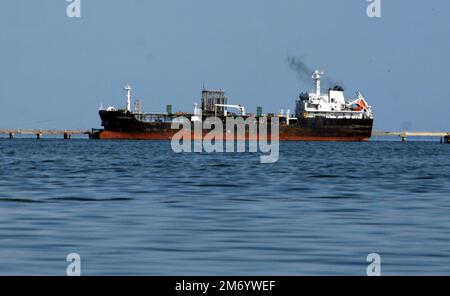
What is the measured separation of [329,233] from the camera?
20453mm

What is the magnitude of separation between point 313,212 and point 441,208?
4148 millimetres

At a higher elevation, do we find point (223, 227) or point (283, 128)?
point (223, 227)

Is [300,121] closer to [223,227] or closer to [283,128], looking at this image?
[283,128]

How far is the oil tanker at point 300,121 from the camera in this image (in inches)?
6275

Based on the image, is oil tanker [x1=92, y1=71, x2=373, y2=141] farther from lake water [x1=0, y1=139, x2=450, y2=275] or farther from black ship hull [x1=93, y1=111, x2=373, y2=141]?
lake water [x1=0, y1=139, x2=450, y2=275]

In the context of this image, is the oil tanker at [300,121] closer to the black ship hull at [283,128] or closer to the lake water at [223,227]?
the black ship hull at [283,128]

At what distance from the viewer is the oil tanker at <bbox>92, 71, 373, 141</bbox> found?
523 ft

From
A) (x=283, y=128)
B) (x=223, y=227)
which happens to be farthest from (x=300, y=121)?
(x=223, y=227)

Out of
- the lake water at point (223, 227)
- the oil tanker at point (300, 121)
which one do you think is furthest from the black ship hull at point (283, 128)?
the lake water at point (223, 227)

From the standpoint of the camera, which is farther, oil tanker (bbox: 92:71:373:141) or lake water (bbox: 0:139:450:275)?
oil tanker (bbox: 92:71:373:141)

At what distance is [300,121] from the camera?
16112cm

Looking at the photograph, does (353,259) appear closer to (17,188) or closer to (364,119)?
(17,188)

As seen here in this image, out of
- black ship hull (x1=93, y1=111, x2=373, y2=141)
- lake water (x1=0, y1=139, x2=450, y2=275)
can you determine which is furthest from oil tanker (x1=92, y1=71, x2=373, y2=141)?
lake water (x1=0, y1=139, x2=450, y2=275)
